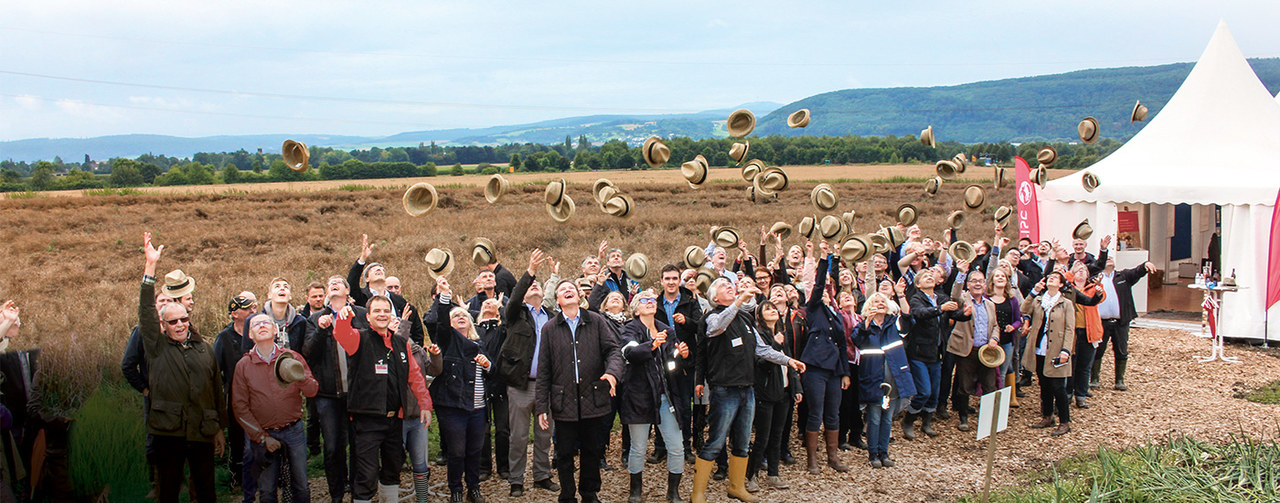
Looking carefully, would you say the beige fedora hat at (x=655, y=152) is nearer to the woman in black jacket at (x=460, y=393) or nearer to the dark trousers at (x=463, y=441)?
the woman in black jacket at (x=460, y=393)

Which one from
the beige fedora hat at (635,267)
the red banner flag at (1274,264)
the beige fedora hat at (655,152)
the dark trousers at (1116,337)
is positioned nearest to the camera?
the beige fedora hat at (635,267)

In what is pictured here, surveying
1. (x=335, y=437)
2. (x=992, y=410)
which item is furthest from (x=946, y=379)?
(x=335, y=437)

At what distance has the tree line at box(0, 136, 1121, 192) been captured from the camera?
4288 cm

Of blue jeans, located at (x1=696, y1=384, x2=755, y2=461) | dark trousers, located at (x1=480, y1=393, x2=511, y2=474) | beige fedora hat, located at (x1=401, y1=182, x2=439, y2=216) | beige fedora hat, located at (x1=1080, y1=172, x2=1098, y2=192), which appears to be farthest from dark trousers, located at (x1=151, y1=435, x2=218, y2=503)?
beige fedora hat, located at (x1=1080, y1=172, x2=1098, y2=192)

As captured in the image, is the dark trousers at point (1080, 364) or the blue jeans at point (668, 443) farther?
the dark trousers at point (1080, 364)

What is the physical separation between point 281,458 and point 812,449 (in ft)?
14.5

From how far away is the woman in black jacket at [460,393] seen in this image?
6.59 metres

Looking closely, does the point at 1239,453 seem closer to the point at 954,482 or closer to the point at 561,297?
the point at 954,482

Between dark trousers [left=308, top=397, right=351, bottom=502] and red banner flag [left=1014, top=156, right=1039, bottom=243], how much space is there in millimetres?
13580

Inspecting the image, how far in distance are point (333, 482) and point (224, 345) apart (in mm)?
1356

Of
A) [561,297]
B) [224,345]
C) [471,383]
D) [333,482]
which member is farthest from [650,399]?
[224,345]

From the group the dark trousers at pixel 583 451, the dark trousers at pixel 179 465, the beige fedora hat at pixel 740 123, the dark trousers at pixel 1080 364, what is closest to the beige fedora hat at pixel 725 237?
the beige fedora hat at pixel 740 123

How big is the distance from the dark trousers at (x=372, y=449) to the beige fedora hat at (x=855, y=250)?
6.02m

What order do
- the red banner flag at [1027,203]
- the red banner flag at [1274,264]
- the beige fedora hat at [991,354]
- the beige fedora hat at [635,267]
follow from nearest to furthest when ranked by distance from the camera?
the beige fedora hat at [991,354] < the beige fedora hat at [635,267] < the red banner flag at [1274,264] < the red banner flag at [1027,203]
